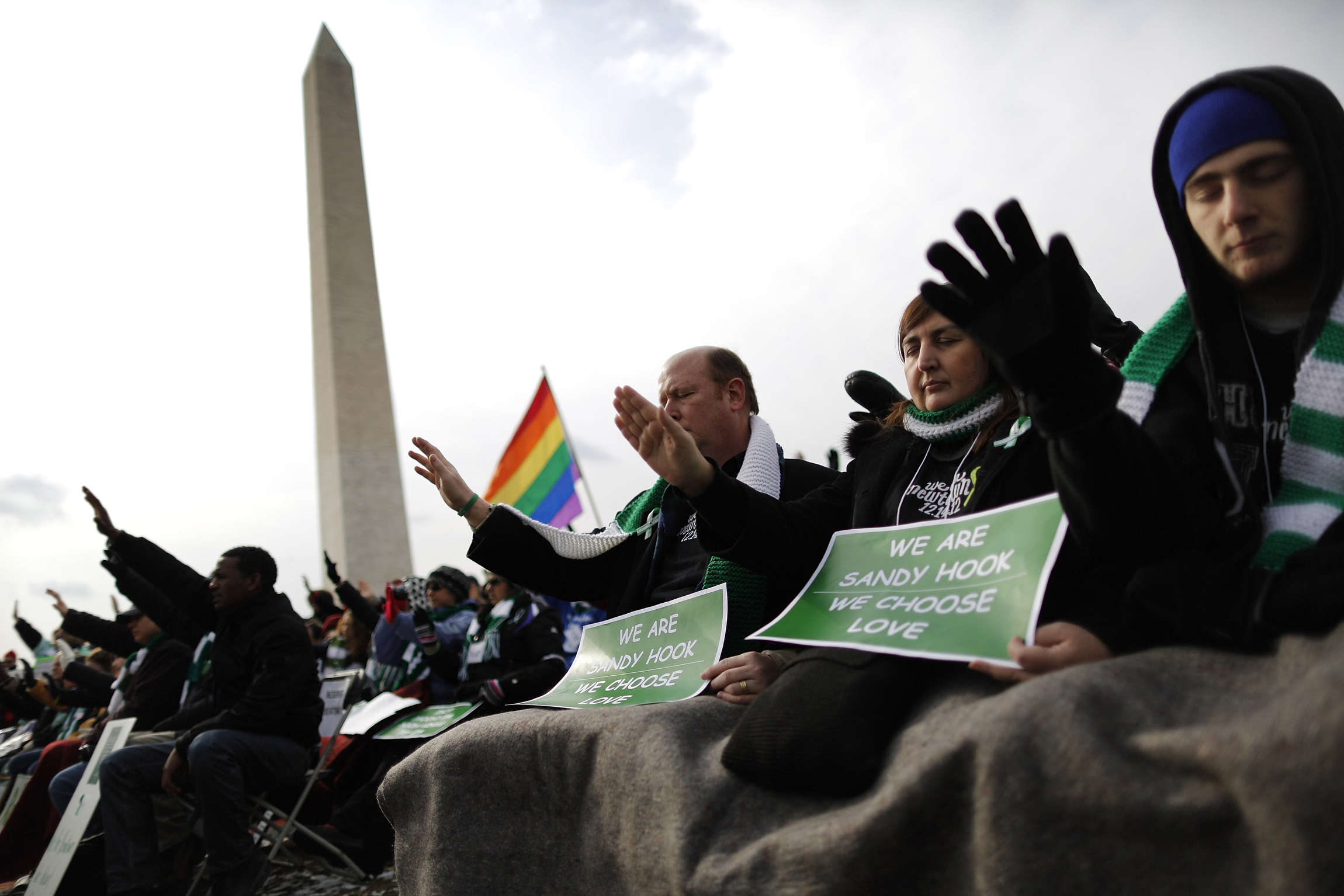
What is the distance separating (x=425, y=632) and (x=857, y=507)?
4.43 metres

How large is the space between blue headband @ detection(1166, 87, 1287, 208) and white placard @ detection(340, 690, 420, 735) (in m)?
4.47

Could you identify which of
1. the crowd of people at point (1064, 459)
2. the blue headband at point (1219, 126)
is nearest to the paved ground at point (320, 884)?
the crowd of people at point (1064, 459)

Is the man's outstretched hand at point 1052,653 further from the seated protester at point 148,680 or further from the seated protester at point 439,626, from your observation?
the seated protester at point 148,680

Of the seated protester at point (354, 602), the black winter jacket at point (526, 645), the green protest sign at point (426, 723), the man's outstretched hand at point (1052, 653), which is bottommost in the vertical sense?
the green protest sign at point (426, 723)

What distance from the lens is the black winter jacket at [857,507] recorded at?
1.42 m

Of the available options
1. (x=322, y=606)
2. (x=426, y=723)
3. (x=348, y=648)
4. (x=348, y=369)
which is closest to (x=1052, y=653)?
(x=426, y=723)

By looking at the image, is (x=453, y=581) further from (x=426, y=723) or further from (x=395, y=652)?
(x=426, y=723)

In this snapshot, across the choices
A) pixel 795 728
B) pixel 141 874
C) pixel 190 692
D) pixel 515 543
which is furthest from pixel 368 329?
pixel 795 728

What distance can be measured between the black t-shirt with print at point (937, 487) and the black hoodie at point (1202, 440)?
1.38 ft

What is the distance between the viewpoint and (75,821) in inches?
164

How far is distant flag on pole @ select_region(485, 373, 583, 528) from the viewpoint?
27.6ft

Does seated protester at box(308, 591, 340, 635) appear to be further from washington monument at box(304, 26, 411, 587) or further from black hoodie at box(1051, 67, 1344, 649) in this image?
black hoodie at box(1051, 67, 1344, 649)

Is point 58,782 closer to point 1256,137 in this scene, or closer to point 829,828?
point 829,828

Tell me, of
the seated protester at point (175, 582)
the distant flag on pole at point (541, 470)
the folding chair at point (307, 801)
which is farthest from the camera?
the distant flag on pole at point (541, 470)
